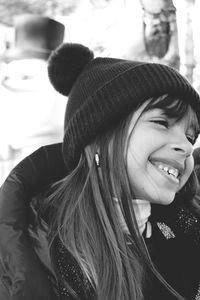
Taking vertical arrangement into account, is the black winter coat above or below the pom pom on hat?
below

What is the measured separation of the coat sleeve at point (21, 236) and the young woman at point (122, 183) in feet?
0.15

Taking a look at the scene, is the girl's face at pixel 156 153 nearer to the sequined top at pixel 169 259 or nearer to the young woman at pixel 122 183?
the young woman at pixel 122 183

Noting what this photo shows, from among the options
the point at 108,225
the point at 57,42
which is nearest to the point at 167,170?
the point at 108,225

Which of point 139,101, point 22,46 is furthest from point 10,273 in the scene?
point 22,46

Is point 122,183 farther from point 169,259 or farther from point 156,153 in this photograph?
point 169,259

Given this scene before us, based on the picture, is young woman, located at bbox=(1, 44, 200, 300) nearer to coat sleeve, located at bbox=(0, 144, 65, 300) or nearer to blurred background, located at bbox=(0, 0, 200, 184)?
coat sleeve, located at bbox=(0, 144, 65, 300)

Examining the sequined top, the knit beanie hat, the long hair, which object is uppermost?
the knit beanie hat

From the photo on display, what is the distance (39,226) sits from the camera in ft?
2.46

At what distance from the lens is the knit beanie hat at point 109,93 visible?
2.44 ft

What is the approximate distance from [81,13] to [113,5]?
0.15 m

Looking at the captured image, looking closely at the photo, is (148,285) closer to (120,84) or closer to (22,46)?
(120,84)

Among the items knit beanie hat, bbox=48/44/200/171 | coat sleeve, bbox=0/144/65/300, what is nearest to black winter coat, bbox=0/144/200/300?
coat sleeve, bbox=0/144/65/300

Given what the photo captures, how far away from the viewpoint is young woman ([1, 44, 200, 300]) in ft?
2.33

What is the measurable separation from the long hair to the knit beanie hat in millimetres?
24
